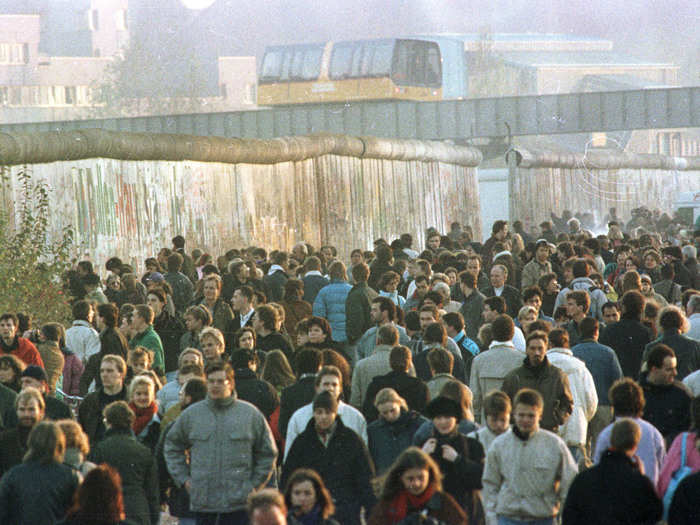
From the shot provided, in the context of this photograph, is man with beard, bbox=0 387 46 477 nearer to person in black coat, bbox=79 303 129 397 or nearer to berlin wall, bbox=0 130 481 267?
person in black coat, bbox=79 303 129 397

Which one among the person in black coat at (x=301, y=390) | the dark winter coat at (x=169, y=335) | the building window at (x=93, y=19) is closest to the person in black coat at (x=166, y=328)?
the dark winter coat at (x=169, y=335)

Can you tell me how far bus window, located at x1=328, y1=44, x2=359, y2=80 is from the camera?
58725 mm

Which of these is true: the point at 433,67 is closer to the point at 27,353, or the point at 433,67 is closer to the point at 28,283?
the point at 28,283

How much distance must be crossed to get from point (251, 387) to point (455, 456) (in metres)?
2.43

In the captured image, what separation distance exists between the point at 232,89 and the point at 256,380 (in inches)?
5315

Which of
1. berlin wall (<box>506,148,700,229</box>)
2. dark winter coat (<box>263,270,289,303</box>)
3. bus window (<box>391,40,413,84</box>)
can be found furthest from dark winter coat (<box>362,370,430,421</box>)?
bus window (<box>391,40,413,84</box>)

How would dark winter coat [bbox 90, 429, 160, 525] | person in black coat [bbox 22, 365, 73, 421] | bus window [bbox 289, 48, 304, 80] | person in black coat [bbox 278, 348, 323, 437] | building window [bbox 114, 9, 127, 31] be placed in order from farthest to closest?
building window [bbox 114, 9, 127, 31], bus window [bbox 289, 48, 304, 80], person in black coat [bbox 278, 348, 323, 437], person in black coat [bbox 22, 365, 73, 421], dark winter coat [bbox 90, 429, 160, 525]

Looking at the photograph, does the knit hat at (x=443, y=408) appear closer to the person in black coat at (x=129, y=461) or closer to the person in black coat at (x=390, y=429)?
the person in black coat at (x=390, y=429)

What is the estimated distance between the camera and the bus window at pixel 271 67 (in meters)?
62.5

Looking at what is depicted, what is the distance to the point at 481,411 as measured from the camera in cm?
1079

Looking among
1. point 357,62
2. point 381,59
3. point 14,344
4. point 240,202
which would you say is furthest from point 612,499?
point 357,62

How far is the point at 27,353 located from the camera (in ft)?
38.3

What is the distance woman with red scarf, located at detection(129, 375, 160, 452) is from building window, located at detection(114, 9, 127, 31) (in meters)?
141

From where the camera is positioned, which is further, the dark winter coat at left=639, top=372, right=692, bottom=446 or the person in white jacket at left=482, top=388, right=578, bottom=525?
the dark winter coat at left=639, top=372, right=692, bottom=446
